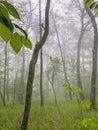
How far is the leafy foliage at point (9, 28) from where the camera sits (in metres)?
0.47

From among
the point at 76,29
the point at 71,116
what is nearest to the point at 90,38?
the point at 76,29

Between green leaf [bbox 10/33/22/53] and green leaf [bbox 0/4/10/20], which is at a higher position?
green leaf [bbox 0/4/10/20]

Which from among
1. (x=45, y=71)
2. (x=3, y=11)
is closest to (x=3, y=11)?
(x=3, y=11)

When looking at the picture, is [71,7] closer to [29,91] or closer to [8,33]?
[29,91]

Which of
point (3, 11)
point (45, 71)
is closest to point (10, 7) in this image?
point (3, 11)

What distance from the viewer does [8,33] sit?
0.52 m

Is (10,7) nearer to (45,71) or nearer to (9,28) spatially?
(9,28)

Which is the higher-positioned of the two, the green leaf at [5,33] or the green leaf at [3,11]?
the green leaf at [3,11]

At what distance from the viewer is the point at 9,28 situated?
49 cm

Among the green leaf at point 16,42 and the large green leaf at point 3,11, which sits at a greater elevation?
the large green leaf at point 3,11

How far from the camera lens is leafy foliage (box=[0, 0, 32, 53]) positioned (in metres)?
0.47

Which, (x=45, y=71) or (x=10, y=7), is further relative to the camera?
(x=45, y=71)

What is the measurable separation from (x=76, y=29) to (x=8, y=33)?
26321 mm

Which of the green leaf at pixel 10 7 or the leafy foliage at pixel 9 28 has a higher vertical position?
the green leaf at pixel 10 7
